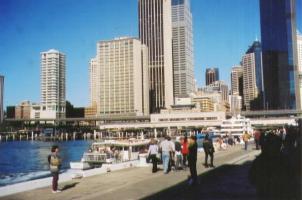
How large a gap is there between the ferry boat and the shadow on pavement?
20.7 meters

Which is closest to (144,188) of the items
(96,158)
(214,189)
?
(214,189)

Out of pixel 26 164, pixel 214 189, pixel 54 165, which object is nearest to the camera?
pixel 54 165

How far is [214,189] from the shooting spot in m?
16.2

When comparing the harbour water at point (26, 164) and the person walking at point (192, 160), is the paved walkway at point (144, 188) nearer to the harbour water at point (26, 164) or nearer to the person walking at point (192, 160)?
the person walking at point (192, 160)

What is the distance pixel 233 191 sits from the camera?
15.6 m

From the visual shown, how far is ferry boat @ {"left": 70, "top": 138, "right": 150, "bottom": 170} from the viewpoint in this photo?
4116 centimetres

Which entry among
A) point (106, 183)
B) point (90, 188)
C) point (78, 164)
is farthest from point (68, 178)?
point (78, 164)

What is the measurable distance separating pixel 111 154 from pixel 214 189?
2771cm

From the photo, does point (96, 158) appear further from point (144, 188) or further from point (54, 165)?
point (144, 188)

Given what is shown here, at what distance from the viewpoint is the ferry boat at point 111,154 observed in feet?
135

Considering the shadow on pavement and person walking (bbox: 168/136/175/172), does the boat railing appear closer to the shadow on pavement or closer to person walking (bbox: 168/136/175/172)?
person walking (bbox: 168/136/175/172)

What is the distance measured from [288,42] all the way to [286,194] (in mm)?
182852

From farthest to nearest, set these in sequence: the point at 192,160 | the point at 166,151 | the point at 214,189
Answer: the point at 166,151, the point at 192,160, the point at 214,189

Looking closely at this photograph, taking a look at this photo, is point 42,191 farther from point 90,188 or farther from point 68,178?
point 68,178
